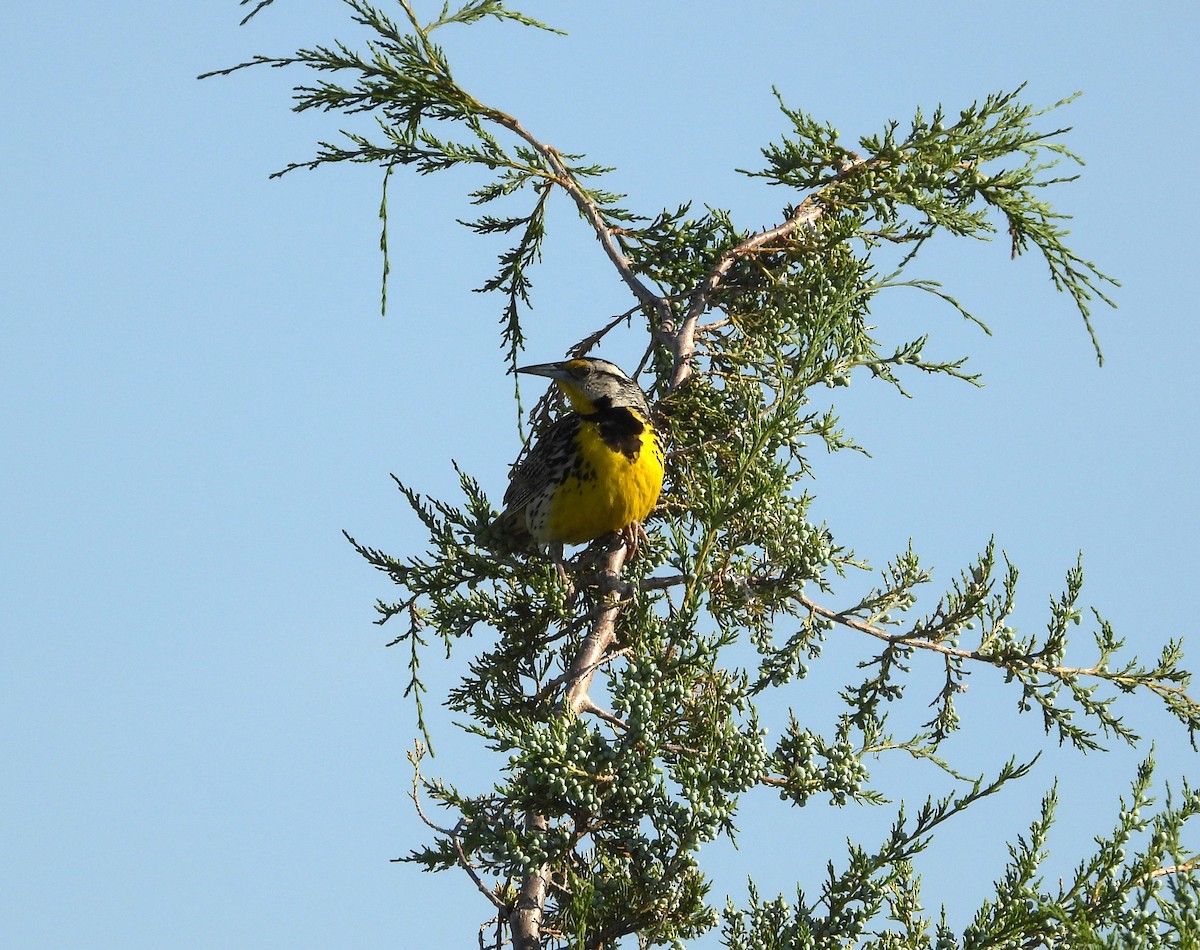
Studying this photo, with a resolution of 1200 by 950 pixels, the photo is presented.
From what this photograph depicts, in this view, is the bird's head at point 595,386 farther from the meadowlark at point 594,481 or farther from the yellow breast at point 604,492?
the yellow breast at point 604,492

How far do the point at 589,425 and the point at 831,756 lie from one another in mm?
1991

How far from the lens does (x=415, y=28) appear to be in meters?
6.57

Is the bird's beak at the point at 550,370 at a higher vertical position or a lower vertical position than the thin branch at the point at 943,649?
higher

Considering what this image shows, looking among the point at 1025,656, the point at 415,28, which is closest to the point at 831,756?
the point at 1025,656

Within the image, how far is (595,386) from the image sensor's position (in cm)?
703

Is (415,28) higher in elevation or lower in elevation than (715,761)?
higher

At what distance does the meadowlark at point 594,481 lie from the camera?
6.54 m

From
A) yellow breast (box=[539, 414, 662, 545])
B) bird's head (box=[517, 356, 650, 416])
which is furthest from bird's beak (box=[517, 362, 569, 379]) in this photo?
yellow breast (box=[539, 414, 662, 545])

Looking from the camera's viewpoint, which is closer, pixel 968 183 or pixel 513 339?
pixel 968 183

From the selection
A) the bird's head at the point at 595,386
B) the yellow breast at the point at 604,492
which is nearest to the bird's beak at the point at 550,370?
the bird's head at the point at 595,386

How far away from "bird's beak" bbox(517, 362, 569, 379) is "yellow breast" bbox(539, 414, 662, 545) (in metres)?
0.65

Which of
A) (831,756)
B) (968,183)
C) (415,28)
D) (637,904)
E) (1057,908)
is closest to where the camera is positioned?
(1057,908)

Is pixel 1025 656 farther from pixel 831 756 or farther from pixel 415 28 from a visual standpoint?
pixel 415 28

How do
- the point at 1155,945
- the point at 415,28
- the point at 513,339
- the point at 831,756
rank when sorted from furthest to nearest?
the point at 513,339
the point at 415,28
the point at 831,756
the point at 1155,945
